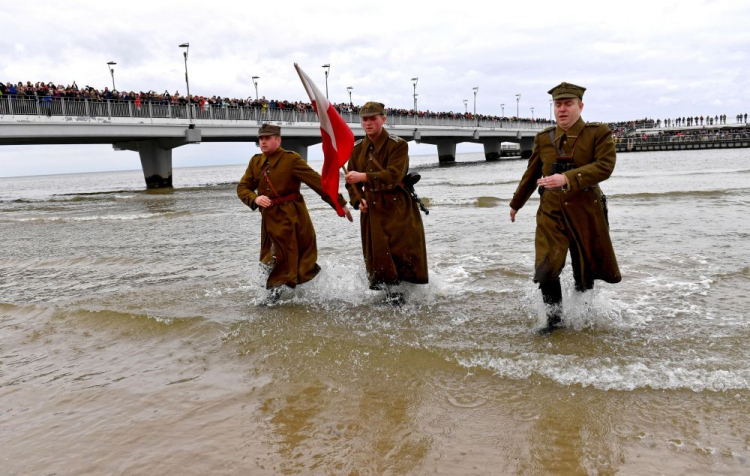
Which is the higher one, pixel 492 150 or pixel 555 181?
pixel 492 150

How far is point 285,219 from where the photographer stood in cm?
617

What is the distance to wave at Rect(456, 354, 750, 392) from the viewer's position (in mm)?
3757

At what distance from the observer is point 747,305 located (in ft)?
18.3

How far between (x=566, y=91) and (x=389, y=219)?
202cm

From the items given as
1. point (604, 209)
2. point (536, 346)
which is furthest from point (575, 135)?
point (536, 346)

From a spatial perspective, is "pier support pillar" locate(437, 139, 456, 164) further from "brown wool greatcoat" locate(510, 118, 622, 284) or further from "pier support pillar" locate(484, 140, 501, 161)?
"brown wool greatcoat" locate(510, 118, 622, 284)

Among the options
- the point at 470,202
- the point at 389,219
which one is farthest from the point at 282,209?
the point at 470,202

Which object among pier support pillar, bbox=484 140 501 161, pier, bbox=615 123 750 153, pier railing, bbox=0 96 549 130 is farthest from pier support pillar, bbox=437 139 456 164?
pier, bbox=615 123 750 153

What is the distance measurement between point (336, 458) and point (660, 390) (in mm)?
2063

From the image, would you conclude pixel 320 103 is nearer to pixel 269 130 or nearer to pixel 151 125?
pixel 269 130

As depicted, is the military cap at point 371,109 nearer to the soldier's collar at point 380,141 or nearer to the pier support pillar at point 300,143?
the soldier's collar at point 380,141

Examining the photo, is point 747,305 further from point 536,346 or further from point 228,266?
point 228,266

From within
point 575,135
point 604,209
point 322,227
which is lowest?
point 322,227

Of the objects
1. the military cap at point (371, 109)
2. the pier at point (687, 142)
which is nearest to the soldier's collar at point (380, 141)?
the military cap at point (371, 109)
